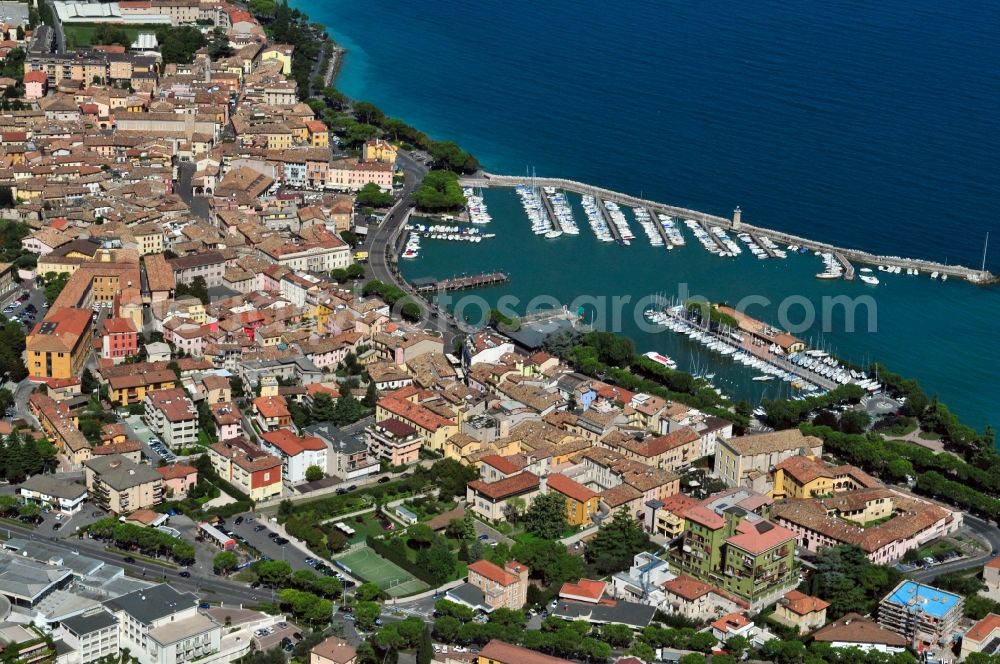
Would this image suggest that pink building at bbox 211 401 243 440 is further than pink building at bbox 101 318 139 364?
No

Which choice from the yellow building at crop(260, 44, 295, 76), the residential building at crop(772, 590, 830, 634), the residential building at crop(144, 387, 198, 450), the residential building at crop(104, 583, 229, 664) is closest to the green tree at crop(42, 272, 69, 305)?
the residential building at crop(144, 387, 198, 450)

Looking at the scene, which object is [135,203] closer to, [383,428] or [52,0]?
[383,428]

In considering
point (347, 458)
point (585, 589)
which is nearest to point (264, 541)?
point (347, 458)

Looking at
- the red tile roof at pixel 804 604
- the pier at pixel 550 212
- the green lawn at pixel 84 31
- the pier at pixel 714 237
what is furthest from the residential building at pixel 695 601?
the green lawn at pixel 84 31

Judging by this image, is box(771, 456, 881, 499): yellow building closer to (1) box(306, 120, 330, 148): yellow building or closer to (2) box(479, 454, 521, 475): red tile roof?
(2) box(479, 454, 521, 475): red tile roof

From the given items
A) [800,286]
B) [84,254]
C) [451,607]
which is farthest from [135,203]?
[451,607]
